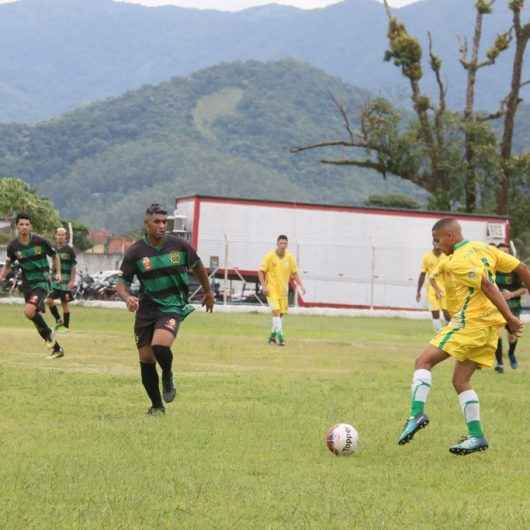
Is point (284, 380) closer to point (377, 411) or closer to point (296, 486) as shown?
point (377, 411)

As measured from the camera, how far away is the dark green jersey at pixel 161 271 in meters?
11.2

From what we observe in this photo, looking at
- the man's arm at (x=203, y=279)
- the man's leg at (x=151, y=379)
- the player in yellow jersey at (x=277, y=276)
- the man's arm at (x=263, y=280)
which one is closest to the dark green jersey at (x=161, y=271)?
the man's arm at (x=203, y=279)

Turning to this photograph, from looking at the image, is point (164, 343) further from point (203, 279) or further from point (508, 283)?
point (508, 283)

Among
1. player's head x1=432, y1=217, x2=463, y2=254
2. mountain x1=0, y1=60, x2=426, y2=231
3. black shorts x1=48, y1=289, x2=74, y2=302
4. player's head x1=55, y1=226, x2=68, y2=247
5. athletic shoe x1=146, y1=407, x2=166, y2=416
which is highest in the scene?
mountain x1=0, y1=60, x2=426, y2=231

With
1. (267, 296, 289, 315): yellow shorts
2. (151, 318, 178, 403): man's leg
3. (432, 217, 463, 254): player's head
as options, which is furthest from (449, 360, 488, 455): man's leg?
(267, 296, 289, 315): yellow shorts

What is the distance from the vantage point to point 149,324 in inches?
446

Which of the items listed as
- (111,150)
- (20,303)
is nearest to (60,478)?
(20,303)

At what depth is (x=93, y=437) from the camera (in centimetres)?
970

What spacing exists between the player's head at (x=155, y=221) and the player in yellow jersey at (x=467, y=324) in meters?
2.75

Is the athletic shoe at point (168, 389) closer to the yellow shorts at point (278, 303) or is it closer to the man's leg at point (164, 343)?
the man's leg at point (164, 343)

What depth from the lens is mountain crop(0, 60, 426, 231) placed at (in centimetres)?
14188

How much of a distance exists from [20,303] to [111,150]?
118 metres

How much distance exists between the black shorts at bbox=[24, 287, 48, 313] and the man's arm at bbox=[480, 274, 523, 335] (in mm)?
9607

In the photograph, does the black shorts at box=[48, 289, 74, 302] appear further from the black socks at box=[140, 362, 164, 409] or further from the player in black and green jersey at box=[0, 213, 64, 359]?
→ the black socks at box=[140, 362, 164, 409]
